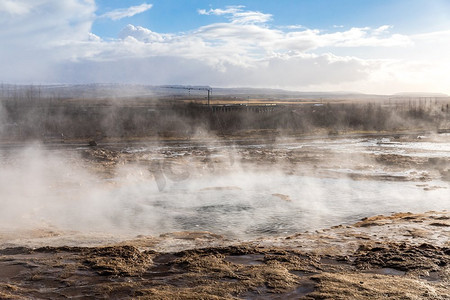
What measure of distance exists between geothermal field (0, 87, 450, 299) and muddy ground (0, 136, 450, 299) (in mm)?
29

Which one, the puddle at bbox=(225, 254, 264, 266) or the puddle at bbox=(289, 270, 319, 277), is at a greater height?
the puddle at bbox=(289, 270, 319, 277)

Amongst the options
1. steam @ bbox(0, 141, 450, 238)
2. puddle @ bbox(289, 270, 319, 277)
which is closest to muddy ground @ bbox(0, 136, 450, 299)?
puddle @ bbox(289, 270, 319, 277)

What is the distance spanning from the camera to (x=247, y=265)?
22.9ft

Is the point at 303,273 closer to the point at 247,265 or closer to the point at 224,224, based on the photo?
the point at 247,265

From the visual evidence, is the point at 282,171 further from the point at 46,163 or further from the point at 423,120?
the point at 423,120

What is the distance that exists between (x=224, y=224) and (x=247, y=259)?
313cm

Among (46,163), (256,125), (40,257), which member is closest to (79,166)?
(46,163)

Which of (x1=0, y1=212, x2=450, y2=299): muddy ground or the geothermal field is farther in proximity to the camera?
the geothermal field

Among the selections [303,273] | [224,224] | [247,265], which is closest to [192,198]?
[224,224]

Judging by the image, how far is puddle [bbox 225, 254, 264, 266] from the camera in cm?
712

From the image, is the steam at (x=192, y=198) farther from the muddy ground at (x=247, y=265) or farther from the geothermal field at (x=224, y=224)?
the muddy ground at (x=247, y=265)

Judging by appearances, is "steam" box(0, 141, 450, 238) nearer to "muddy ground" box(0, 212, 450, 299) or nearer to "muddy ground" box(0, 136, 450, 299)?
"muddy ground" box(0, 136, 450, 299)

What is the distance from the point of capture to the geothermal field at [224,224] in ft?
20.4

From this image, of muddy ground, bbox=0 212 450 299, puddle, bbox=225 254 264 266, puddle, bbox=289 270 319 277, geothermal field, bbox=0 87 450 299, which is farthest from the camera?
puddle, bbox=225 254 264 266
